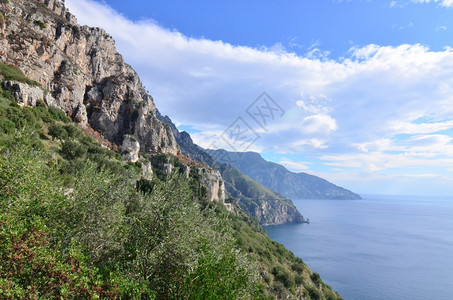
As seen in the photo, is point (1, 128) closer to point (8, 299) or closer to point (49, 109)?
point (49, 109)

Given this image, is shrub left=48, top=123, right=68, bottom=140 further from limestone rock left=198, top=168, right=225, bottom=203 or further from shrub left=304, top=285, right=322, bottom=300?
shrub left=304, top=285, right=322, bottom=300

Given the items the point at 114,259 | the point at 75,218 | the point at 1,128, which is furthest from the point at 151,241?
Result: the point at 1,128

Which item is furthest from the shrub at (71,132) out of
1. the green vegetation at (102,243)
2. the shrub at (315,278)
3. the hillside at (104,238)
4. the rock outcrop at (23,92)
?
the shrub at (315,278)

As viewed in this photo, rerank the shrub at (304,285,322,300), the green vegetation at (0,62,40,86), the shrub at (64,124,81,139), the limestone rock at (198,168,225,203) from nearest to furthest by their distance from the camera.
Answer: the green vegetation at (0,62,40,86) < the shrub at (64,124,81,139) < the shrub at (304,285,322,300) < the limestone rock at (198,168,225,203)

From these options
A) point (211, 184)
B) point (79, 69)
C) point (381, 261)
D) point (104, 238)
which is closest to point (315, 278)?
point (211, 184)

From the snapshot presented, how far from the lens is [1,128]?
31688mm

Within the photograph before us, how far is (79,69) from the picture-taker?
3159 inches

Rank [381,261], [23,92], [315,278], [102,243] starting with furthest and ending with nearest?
1. [381,261]
2. [315,278]
3. [23,92]
4. [102,243]

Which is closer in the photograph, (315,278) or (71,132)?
(71,132)

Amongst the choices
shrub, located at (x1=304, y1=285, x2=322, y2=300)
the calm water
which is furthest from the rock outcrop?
the calm water

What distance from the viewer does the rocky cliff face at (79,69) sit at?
201 ft

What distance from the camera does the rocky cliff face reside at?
61.2 metres

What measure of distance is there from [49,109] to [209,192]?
55595mm

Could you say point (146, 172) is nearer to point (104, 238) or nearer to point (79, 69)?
point (79, 69)
